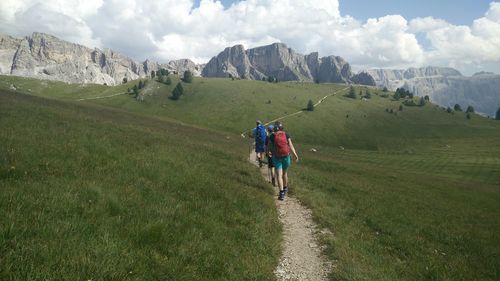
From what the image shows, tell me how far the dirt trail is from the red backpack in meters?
2.60

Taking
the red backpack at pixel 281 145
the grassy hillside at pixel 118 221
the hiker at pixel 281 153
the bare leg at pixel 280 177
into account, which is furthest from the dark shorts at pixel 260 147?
the grassy hillside at pixel 118 221

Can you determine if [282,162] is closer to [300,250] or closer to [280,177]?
[280,177]

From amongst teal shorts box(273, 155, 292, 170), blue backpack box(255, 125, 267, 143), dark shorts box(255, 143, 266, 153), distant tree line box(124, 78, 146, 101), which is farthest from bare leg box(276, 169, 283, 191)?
distant tree line box(124, 78, 146, 101)

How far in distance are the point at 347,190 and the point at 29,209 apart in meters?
19.2

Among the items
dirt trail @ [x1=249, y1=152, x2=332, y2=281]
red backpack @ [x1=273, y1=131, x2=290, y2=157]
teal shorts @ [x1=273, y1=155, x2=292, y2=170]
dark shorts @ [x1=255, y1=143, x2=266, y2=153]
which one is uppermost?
red backpack @ [x1=273, y1=131, x2=290, y2=157]

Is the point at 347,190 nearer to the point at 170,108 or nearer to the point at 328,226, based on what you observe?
the point at 328,226

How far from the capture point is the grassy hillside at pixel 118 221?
18.4 feet

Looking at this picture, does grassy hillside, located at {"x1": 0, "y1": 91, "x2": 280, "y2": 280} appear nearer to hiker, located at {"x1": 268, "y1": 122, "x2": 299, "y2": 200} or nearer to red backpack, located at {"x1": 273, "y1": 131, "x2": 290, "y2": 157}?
hiker, located at {"x1": 268, "y1": 122, "x2": 299, "y2": 200}

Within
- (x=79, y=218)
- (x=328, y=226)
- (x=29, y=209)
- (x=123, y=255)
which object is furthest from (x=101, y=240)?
(x=328, y=226)

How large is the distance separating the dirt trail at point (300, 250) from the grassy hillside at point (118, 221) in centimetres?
48

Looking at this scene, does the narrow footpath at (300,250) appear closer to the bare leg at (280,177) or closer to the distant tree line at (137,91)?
the bare leg at (280,177)

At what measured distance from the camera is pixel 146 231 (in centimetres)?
738

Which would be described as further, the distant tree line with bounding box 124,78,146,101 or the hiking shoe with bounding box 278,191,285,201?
the distant tree line with bounding box 124,78,146,101

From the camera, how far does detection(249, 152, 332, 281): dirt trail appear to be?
8.67 metres
